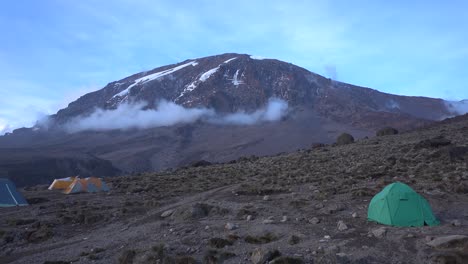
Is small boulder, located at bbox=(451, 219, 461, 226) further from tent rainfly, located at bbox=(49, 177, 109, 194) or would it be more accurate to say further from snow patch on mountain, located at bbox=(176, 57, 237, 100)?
snow patch on mountain, located at bbox=(176, 57, 237, 100)

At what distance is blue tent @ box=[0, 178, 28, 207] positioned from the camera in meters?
22.7

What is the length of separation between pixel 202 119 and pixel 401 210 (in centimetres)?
13109

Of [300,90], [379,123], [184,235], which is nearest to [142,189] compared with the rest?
[184,235]

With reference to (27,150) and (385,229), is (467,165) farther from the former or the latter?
(27,150)

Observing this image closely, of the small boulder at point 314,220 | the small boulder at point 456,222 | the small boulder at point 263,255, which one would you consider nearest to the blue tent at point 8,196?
the small boulder at point 314,220

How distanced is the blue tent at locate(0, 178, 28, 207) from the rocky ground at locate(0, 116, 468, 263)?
1.45 m

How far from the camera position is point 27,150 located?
99.9m

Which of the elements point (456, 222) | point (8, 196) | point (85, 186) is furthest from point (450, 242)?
point (85, 186)

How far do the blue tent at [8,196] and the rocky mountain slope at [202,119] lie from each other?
5254 centimetres

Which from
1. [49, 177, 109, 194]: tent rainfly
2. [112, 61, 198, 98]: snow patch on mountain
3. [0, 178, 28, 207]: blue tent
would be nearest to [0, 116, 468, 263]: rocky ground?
[0, 178, 28, 207]: blue tent

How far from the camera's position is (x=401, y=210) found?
1177 cm

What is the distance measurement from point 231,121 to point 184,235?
127572mm

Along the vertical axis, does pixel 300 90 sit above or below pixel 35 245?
above

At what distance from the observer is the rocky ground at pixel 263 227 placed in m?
9.45
